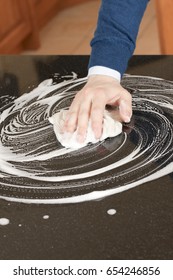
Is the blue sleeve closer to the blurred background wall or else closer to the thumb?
the thumb

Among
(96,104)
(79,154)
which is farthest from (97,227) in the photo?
(96,104)

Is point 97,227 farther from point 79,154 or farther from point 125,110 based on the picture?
point 125,110

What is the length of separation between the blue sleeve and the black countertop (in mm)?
330

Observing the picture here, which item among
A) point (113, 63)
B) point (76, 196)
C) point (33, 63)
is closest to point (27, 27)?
point (33, 63)

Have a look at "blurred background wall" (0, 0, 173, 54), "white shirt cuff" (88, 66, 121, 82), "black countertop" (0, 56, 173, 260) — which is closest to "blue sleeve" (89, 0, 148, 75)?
"white shirt cuff" (88, 66, 121, 82)

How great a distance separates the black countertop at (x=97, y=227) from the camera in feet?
2.50

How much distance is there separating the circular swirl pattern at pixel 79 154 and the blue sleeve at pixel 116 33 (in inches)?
3.8

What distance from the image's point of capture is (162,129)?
1.02 m

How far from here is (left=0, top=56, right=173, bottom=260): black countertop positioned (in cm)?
76

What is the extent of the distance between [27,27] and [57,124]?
2128 mm

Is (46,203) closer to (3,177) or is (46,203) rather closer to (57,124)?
(3,177)

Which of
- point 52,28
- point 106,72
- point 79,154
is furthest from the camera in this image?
point 52,28

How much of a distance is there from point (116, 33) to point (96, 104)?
6.8 inches

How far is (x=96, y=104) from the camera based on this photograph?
1049 millimetres
